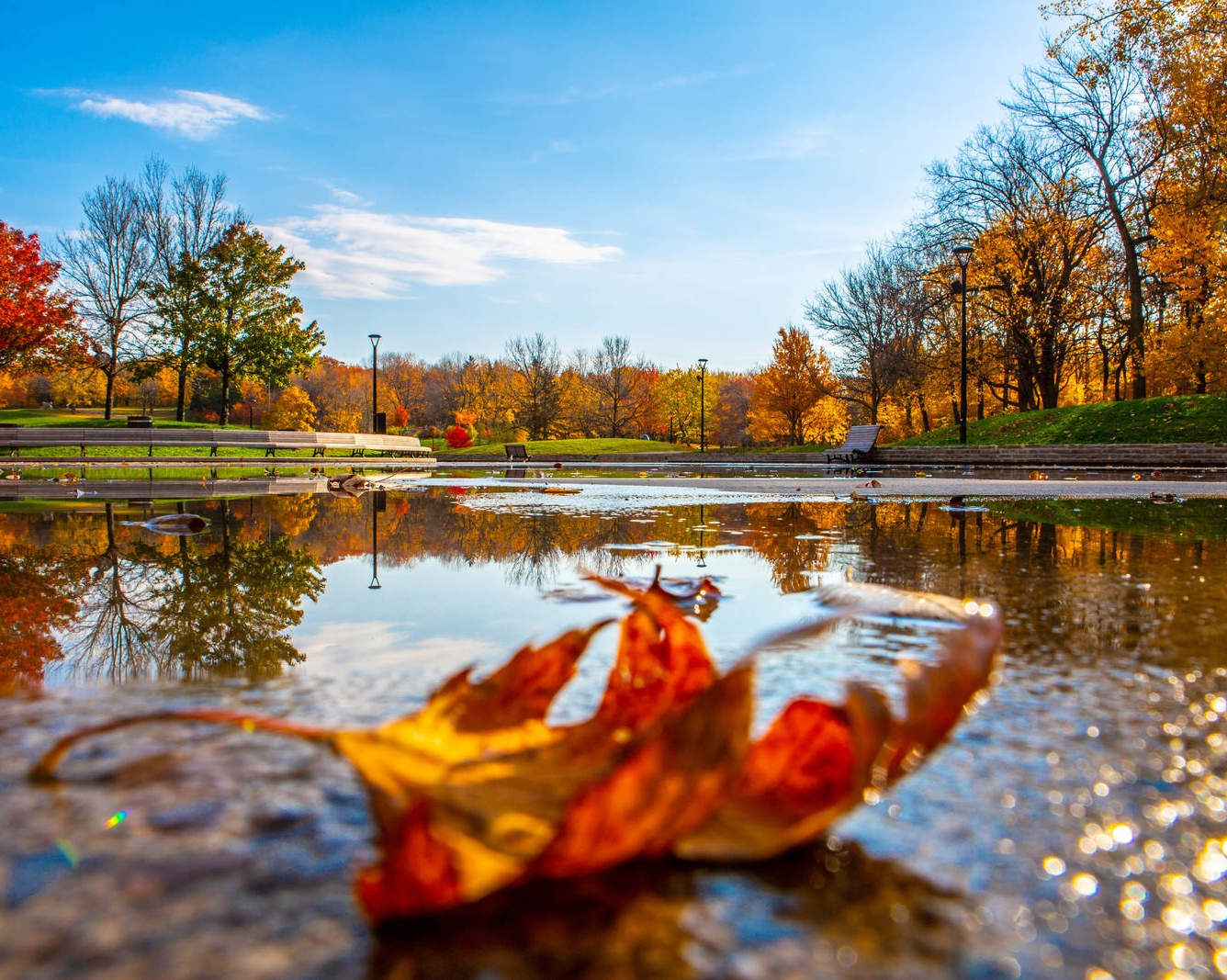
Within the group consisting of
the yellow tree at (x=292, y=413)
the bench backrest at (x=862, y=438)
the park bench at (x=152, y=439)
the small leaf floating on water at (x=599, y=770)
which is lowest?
the small leaf floating on water at (x=599, y=770)

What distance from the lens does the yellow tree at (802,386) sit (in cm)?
4756

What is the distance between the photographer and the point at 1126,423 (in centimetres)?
2389

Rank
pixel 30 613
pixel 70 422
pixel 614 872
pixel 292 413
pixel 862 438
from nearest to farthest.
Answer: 1. pixel 614 872
2. pixel 30 613
3. pixel 862 438
4. pixel 70 422
5. pixel 292 413

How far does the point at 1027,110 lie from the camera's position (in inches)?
1227

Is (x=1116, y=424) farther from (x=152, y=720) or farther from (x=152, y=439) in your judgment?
(x=152, y=720)

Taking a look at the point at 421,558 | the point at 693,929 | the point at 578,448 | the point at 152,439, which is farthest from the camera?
the point at 578,448

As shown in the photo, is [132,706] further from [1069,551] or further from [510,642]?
[1069,551]

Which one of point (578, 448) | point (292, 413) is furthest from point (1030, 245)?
point (292, 413)

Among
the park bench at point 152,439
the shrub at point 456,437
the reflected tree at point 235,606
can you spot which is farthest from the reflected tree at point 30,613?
the shrub at point 456,437

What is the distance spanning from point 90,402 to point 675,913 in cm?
8258

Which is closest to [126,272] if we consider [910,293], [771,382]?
[771,382]

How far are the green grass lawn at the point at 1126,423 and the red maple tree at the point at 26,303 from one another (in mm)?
32175

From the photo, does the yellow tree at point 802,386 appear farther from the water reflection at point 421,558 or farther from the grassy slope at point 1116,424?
the water reflection at point 421,558

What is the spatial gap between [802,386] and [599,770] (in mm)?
48766
